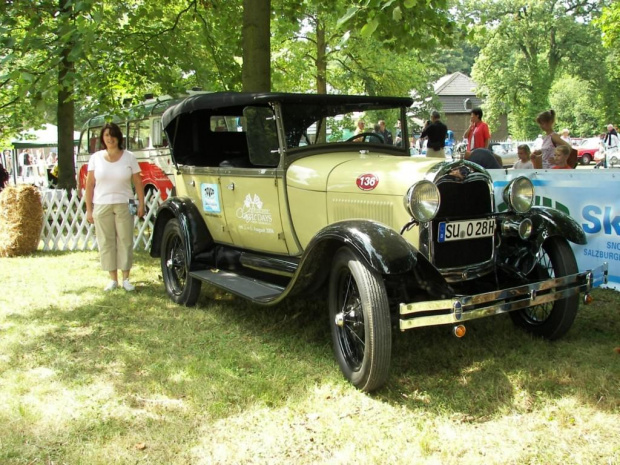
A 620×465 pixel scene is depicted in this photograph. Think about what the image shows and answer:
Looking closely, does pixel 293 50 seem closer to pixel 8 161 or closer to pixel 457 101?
pixel 8 161

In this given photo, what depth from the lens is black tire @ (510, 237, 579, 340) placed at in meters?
4.04

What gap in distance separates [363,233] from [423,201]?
1.52ft

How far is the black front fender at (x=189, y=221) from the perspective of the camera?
17.9 ft

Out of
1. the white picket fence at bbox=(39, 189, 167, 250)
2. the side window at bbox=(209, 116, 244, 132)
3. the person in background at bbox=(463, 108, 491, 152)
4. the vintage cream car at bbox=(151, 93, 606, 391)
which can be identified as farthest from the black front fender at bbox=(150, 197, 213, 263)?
the person in background at bbox=(463, 108, 491, 152)

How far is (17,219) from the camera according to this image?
27.6ft

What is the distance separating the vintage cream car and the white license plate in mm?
10

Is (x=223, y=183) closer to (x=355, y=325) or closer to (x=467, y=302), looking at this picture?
(x=355, y=325)

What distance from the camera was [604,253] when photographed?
5.61 meters

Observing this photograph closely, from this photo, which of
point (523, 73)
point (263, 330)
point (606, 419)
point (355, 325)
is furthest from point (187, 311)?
point (523, 73)

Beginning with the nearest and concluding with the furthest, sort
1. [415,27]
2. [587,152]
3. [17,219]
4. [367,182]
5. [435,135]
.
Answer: [367,182] → [415,27] → [17,219] → [435,135] → [587,152]

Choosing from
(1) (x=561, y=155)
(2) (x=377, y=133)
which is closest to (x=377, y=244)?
(2) (x=377, y=133)

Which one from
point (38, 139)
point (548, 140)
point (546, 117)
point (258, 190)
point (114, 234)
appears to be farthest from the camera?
point (38, 139)

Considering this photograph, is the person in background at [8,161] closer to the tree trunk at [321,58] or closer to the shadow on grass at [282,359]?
the tree trunk at [321,58]

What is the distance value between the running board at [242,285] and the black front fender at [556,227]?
1971mm
